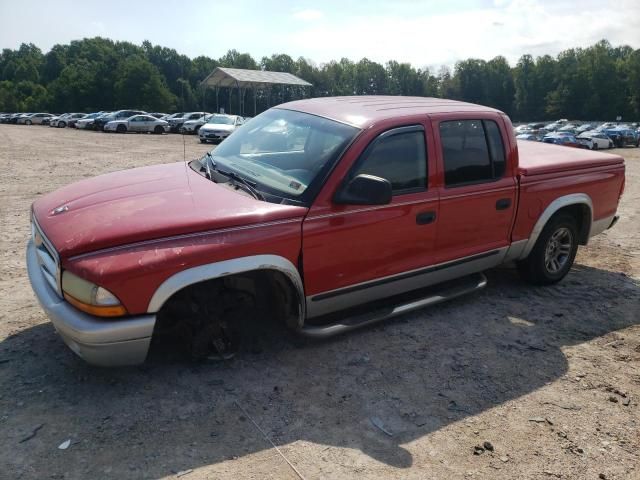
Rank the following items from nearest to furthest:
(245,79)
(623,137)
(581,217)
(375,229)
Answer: (375,229), (581,217), (623,137), (245,79)

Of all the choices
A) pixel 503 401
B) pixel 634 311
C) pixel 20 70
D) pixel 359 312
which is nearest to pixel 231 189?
pixel 359 312

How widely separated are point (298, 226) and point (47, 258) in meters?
1.65

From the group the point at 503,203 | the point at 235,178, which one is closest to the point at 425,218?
the point at 503,203

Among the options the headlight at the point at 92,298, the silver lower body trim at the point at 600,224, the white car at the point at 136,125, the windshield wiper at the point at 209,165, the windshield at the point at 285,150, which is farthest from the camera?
the white car at the point at 136,125

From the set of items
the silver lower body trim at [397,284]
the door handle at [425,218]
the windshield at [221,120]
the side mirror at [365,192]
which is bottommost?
the silver lower body trim at [397,284]

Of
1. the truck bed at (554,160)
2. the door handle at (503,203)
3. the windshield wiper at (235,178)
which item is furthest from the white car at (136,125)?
the door handle at (503,203)

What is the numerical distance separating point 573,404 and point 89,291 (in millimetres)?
3153

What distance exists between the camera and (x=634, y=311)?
500 cm

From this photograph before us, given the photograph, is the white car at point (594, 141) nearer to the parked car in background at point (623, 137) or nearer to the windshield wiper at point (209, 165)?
the parked car in background at point (623, 137)

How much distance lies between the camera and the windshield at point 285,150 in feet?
12.3

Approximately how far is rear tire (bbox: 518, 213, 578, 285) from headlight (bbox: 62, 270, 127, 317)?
4.00 meters

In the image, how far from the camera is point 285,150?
4145 mm

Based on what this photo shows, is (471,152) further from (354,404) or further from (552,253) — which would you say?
(354,404)

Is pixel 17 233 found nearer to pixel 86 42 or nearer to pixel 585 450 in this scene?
pixel 585 450
